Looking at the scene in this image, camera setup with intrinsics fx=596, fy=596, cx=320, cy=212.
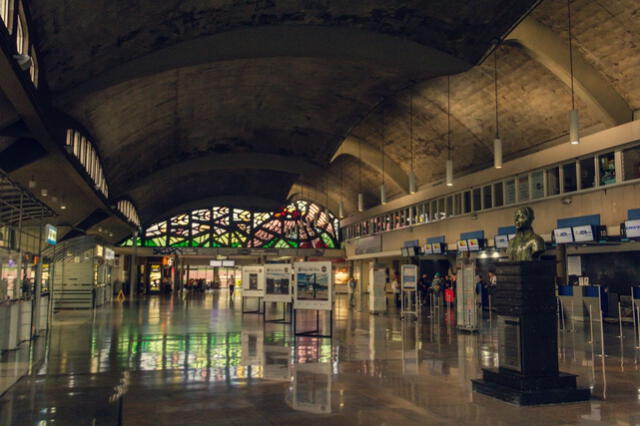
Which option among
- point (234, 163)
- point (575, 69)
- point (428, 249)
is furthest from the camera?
point (428, 249)

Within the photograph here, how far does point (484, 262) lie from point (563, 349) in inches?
859

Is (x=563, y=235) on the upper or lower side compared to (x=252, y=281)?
upper

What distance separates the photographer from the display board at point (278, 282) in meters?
18.5

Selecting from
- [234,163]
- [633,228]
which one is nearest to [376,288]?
[633,228]

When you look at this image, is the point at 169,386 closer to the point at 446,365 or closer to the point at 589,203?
the point at 446,365

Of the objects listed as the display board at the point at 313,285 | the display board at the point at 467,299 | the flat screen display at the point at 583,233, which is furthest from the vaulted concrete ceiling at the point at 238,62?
the flat screen display at the point at 583,233

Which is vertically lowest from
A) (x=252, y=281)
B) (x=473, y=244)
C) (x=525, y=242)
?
(x=252, y=281)

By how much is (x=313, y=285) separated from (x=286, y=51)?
19.9 ft

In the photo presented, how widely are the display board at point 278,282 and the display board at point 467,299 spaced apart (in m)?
5.14

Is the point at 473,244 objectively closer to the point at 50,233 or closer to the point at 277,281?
the point at 277,281

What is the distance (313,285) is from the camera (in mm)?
15703

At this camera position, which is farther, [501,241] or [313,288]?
[501,241]

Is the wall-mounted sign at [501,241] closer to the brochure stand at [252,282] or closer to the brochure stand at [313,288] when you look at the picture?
the brochure stand at [252,282]

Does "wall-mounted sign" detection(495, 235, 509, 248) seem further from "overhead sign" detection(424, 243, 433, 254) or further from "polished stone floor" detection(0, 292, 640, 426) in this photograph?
"polished stone floor" detection(0, 292, 640, 426)
